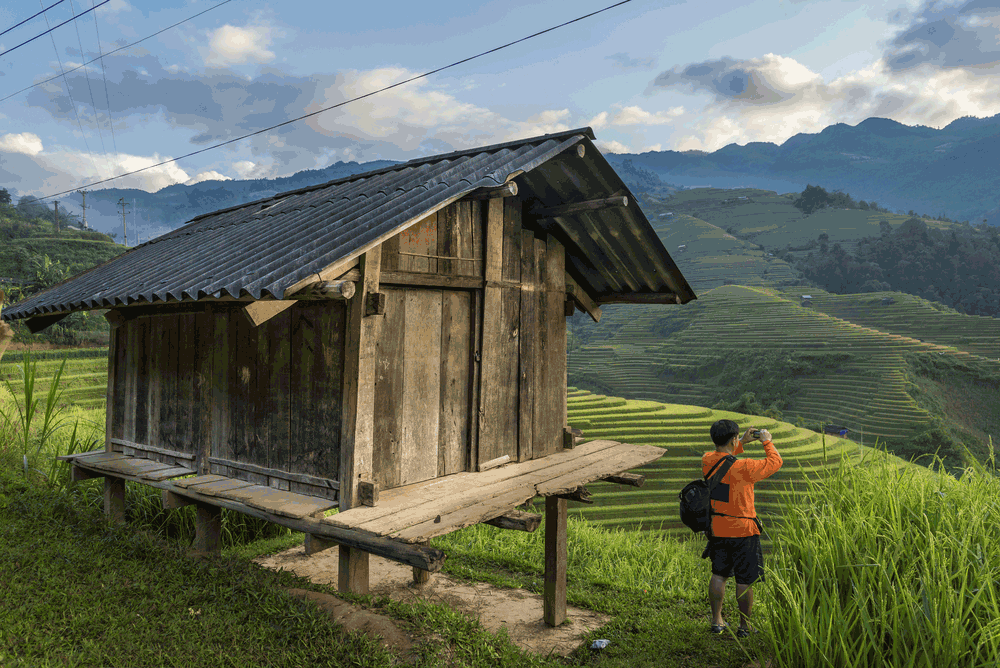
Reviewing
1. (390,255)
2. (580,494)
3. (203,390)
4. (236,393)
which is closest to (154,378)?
(203,390)

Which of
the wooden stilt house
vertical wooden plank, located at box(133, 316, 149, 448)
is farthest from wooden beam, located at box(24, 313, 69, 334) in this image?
vertical wooden plank, located at box(133, 316, 149, 448)

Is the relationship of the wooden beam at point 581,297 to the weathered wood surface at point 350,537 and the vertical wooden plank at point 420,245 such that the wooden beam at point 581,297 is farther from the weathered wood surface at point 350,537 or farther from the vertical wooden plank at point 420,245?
the weathered wood surface at point 350,537

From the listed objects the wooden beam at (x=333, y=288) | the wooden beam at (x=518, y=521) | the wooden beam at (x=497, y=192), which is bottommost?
the wooden beam at (x=518, y=521)

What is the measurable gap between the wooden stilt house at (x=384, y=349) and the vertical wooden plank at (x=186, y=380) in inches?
0.8

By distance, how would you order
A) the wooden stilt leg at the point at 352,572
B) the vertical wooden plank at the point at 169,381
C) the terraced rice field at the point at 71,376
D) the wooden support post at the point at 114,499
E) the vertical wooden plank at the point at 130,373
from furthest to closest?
the terraced rice field at the point at 71,376
the wooden support post at the point at 114,499
the vertical wooden plank at the point at 130,373
the vertical wooden plank at the point at 169,381
the wooden stilt leg at the point at 352,572

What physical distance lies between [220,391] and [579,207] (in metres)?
3.36

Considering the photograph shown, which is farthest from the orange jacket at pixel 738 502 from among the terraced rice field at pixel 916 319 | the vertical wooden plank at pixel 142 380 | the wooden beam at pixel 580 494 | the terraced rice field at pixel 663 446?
the terraced rice field at pixel 916 319

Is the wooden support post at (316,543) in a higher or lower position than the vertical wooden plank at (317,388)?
lower

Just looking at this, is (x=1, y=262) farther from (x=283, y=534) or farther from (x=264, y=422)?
(x=264, y=422)

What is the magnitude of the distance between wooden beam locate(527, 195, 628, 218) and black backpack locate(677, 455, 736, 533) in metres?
2.16

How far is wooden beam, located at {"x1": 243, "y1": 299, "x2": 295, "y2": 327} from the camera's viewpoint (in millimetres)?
3449

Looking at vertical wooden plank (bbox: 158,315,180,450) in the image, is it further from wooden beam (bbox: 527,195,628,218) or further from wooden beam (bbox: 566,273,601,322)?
wooden beam (bbox: 566,273,601,322)

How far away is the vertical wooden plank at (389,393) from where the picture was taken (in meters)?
4.27

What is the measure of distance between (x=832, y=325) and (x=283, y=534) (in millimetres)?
56389
